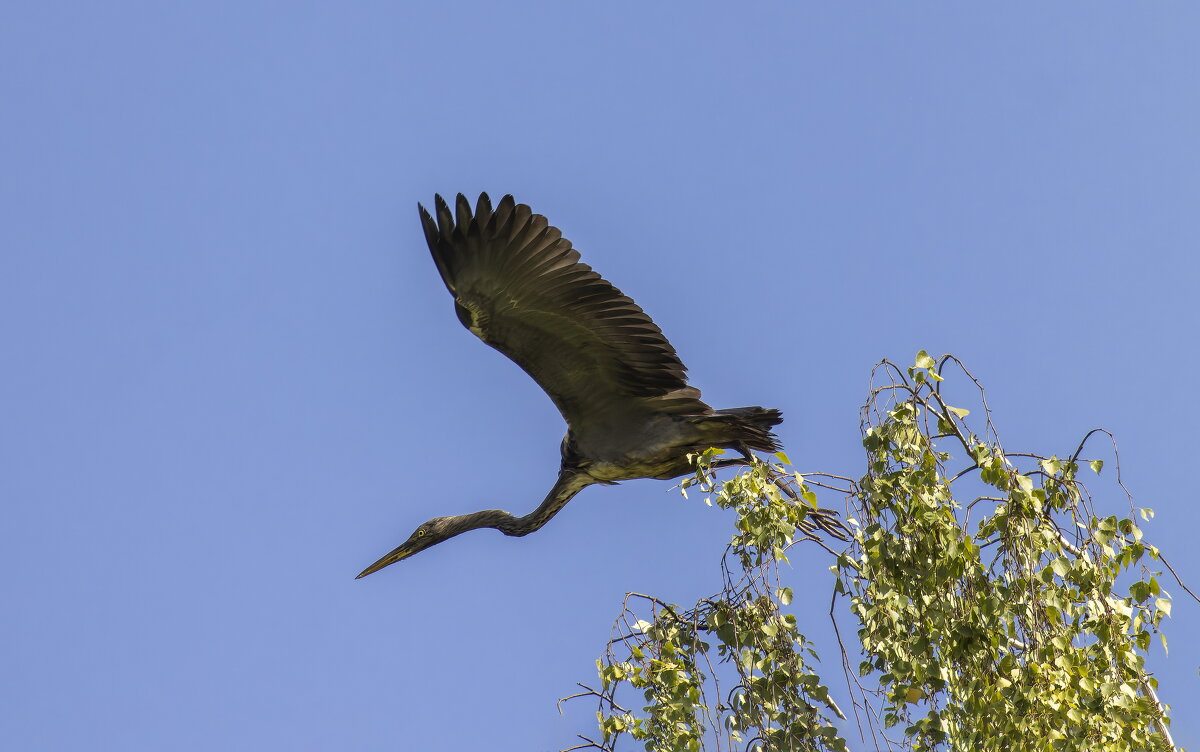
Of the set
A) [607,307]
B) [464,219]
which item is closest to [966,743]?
[607,307]

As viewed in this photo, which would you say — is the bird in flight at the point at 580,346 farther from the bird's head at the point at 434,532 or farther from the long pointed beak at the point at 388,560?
the long pointed beak at the point at 388,560

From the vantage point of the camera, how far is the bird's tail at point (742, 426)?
19.6ft

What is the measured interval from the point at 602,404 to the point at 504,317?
72 cm

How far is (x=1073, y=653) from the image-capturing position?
347 cm

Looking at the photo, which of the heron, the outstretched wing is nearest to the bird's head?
the heron

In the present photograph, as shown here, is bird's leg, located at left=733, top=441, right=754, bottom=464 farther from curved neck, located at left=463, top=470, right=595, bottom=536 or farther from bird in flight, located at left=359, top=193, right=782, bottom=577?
curved neck, located at left=463, top=470, right=595, bottom=536

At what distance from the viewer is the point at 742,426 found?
6.15m

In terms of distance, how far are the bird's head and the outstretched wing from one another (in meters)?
1.26

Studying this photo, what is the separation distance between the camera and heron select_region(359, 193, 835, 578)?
5875mm

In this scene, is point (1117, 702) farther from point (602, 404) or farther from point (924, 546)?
point (602, 404)

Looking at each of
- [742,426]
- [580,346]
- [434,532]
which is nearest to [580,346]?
[580,346]

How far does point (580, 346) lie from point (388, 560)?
2197 mm

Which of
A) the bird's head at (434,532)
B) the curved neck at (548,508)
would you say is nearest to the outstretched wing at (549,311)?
the curved neck at (548,508)

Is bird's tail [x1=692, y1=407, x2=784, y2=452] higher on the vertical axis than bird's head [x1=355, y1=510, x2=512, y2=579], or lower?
lower
